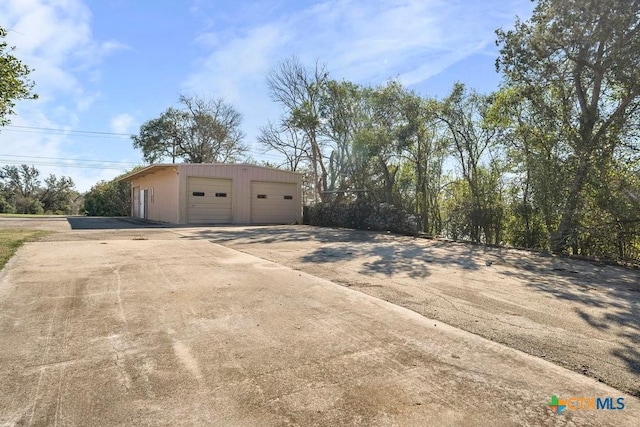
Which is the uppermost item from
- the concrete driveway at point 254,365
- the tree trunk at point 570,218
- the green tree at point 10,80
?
the green tree at point 10,80

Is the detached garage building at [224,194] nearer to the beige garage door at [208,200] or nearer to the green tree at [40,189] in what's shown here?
the beige garage door at [208,200]

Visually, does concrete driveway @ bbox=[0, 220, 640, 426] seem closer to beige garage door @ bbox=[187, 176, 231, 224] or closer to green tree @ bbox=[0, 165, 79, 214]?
beige garage door @ bbox=[187, 176, 231, 224]

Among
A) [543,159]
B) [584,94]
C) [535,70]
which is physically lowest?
[543,159]

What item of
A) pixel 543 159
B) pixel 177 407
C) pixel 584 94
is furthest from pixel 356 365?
pixel 584 94

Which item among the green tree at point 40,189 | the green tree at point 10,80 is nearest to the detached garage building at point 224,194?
the green tree at point 10,80

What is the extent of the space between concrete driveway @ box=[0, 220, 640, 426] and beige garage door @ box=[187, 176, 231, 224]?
484 inches

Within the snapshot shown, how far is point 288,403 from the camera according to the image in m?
1.95

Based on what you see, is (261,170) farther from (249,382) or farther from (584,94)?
(249,382)

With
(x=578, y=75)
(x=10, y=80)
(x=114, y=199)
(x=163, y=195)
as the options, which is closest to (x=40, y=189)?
(x=114, y=199)

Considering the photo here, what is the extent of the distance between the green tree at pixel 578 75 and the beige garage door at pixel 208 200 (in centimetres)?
1207

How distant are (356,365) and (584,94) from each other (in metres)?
9.29

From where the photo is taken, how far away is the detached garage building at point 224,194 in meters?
16.1

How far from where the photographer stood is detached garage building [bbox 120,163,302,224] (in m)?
16.1

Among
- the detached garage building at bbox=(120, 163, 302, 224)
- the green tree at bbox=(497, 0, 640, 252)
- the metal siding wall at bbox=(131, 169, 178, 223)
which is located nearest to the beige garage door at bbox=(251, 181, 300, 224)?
the detached garage building at bbox=(120, 163, 302, 224)
